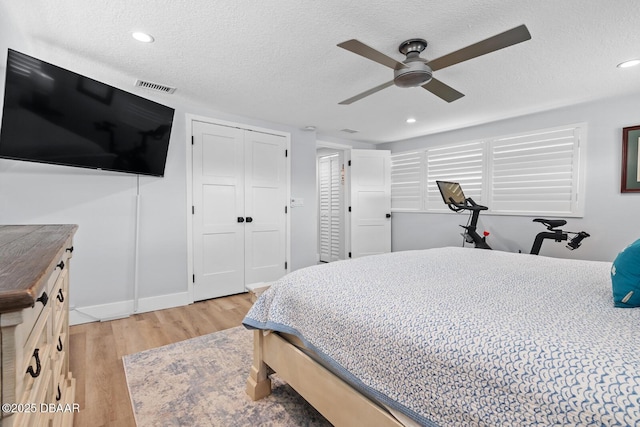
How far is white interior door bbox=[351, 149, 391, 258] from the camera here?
16.2 feet

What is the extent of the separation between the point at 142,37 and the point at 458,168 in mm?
3983

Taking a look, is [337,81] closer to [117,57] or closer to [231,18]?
[231,18]

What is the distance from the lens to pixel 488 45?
163 cm

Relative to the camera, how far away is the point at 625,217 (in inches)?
118

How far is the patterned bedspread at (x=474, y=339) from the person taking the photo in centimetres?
68

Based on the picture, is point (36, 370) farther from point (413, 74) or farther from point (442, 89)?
point (442, 89)

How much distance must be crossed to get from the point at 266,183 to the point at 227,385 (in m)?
2.56

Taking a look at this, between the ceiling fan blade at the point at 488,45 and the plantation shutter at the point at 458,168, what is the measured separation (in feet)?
8.34

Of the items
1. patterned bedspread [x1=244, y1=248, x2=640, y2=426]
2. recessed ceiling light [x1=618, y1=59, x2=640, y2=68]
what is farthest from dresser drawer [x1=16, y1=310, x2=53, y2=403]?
recessed ceiling light [x1=618, y1=59, x2=640, y2=68]

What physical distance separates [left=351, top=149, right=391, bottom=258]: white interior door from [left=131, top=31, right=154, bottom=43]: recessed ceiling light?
11.1 ft

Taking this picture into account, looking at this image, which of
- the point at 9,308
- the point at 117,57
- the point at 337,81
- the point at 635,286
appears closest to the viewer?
the point at 9,308

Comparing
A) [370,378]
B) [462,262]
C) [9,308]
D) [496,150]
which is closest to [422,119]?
[496,150]

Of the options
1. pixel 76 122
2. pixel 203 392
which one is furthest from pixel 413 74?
pixel 76 122

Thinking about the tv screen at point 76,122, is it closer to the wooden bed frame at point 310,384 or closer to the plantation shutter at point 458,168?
the wooden bed frame at point 310,384
